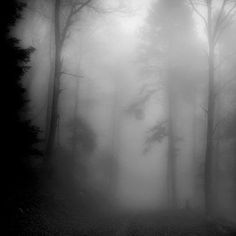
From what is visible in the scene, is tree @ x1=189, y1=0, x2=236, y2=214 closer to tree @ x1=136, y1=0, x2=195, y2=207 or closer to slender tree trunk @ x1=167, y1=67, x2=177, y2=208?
slender tree trunk @ x1=167, y1=67, x2=177, y2=208

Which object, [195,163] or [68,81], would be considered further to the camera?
[68,81]

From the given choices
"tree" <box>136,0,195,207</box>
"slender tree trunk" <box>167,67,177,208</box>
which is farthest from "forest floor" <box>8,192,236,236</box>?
"tree" <box>136,0,195,207</box>

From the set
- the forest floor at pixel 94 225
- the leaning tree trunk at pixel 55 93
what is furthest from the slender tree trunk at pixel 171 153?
the leaning tree trunk at pixel 55 93

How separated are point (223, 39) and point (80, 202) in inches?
625

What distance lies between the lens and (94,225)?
7863 millimetres

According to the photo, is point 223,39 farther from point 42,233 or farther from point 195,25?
point 42,233

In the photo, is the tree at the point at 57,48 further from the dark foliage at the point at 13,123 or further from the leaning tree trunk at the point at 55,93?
the dark foliage at the point at 13,123

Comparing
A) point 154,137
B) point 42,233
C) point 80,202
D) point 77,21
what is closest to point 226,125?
point 154,137

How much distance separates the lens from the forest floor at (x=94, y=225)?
251 inches

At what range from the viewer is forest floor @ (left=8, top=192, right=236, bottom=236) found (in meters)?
6.39

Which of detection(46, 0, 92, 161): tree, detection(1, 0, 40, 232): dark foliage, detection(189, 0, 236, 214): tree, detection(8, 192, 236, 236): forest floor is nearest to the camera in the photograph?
detection(8, 192, 236, 236): forest floor

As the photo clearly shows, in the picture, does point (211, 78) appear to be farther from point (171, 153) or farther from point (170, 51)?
point (171, 153)

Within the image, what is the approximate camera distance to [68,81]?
2372 cm

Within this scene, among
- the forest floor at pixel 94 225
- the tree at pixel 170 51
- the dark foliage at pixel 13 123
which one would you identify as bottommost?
the forest floor at pixel 94 225
